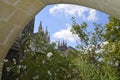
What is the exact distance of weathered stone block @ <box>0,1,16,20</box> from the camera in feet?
7.27

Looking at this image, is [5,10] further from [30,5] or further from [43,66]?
[43,66]

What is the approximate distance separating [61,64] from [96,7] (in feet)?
20.9

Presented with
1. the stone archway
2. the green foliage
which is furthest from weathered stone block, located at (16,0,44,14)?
the green foliage

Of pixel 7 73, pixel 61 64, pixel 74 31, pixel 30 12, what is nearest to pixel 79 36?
pixel 74 31

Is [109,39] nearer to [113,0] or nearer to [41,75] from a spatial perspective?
[41,75]

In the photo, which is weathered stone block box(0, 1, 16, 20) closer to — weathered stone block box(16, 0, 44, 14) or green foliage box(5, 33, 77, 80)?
weathered stone block box(16, 0, 44, 14)

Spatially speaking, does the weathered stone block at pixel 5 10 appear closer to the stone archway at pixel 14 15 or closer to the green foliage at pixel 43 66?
the stone archway at pixel 14 15

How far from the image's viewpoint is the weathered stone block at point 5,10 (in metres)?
2.21

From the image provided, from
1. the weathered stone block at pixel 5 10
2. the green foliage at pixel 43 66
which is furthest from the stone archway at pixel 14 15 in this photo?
the green foliage at pixel 43 66

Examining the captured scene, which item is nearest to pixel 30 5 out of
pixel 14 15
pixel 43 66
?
pixel 14 15

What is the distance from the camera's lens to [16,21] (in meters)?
2.33

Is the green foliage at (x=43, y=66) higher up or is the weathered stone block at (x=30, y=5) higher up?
the weathered stone block at (x=30, y=5)

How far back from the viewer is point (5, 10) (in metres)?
2.24

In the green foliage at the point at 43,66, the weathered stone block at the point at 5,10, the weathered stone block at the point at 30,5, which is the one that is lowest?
the green foliage at the point at 43,66
